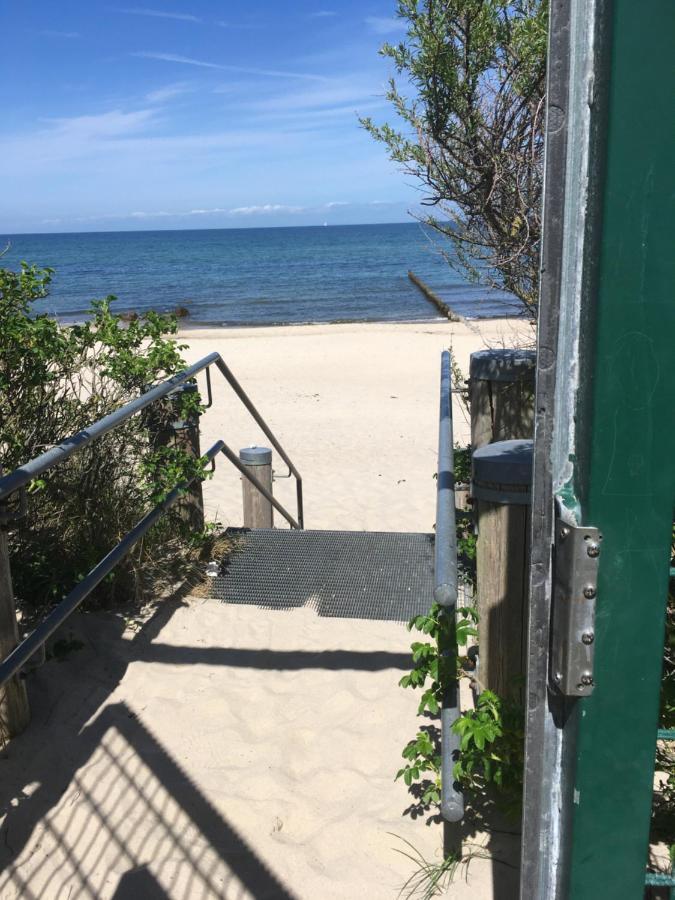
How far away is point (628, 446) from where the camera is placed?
108 centimetres

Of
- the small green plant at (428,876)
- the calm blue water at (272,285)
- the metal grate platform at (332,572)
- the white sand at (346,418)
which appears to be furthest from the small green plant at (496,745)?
the white sand at (346,418)

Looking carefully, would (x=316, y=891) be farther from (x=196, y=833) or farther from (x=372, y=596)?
(x=372, y=596)

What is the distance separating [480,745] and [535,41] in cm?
306

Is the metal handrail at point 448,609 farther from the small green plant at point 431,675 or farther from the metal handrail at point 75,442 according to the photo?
the metal handrail at point 75,442

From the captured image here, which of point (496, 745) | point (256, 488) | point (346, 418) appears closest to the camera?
point (496, 745)

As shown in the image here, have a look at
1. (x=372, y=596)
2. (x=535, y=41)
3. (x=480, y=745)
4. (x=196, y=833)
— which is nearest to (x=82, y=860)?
(x=196, y=833)

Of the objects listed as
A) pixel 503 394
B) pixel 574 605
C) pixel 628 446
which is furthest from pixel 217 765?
pixel 628 446

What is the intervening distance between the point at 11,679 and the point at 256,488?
3.32m

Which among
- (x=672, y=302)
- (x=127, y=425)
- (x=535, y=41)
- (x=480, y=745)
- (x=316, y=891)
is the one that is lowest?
(x=316, y=891)

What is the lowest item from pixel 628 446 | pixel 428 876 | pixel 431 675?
pixel 428 876

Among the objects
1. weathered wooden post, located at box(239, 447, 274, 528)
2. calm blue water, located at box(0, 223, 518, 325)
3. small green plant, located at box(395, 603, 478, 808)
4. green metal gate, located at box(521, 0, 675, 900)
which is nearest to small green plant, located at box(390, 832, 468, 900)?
small green plant, located at box(395, 603, 478, 808)

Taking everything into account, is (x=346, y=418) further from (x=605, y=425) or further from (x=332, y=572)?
(x=605, y=425)

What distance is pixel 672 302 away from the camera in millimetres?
1031

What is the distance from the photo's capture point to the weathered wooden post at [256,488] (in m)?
6.24
